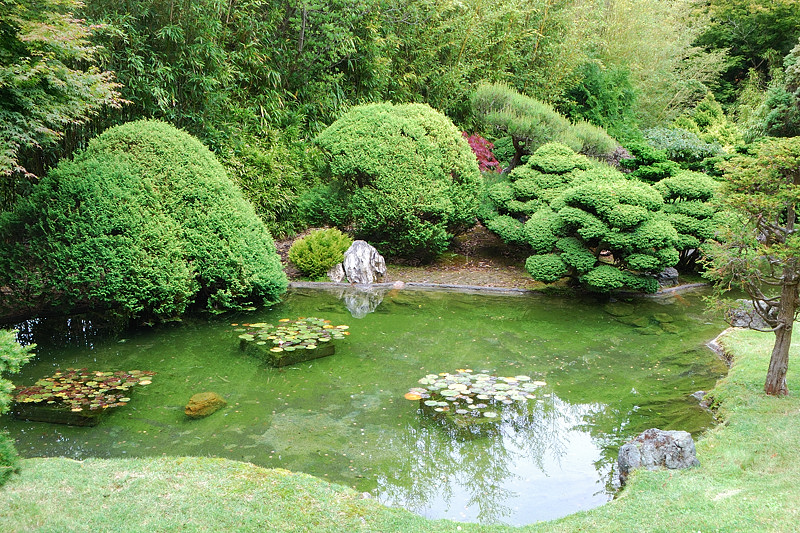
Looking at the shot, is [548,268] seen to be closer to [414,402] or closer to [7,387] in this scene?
[414,402]

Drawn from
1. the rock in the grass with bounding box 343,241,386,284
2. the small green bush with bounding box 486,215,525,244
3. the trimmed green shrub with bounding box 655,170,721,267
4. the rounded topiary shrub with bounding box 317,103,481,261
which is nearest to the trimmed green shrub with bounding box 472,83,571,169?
the rounded topiary shrub with bounding box 317,103,481,261

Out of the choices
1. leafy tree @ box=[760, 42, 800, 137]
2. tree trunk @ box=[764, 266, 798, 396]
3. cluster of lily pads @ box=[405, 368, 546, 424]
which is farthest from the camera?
leafy tree @ box=[760, 42, 800, 137]

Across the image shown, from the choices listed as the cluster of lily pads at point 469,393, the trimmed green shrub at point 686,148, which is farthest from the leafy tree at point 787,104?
the cluster of lily pads at point 469,393

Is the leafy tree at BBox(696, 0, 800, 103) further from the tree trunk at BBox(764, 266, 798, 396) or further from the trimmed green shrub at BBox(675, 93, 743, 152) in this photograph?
the tree trunk at BBox(764, 266, 798, 396)

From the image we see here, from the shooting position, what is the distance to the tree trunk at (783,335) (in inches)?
187

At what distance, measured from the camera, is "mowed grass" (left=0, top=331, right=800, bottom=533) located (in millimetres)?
3070

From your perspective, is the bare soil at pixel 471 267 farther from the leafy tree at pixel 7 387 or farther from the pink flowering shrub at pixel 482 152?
the leafy tree at pixel 7 387

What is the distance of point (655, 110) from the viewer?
18.5 metres

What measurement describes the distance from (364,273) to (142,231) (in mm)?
3469

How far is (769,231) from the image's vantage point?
4910 millimetres

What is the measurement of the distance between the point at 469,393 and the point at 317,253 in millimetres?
4638

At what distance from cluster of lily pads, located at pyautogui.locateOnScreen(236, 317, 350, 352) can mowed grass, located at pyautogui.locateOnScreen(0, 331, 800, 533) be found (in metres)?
2.52

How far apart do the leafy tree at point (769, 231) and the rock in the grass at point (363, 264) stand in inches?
205

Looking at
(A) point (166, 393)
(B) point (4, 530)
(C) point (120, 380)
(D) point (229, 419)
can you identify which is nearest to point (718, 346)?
(D) point (229, 419)
